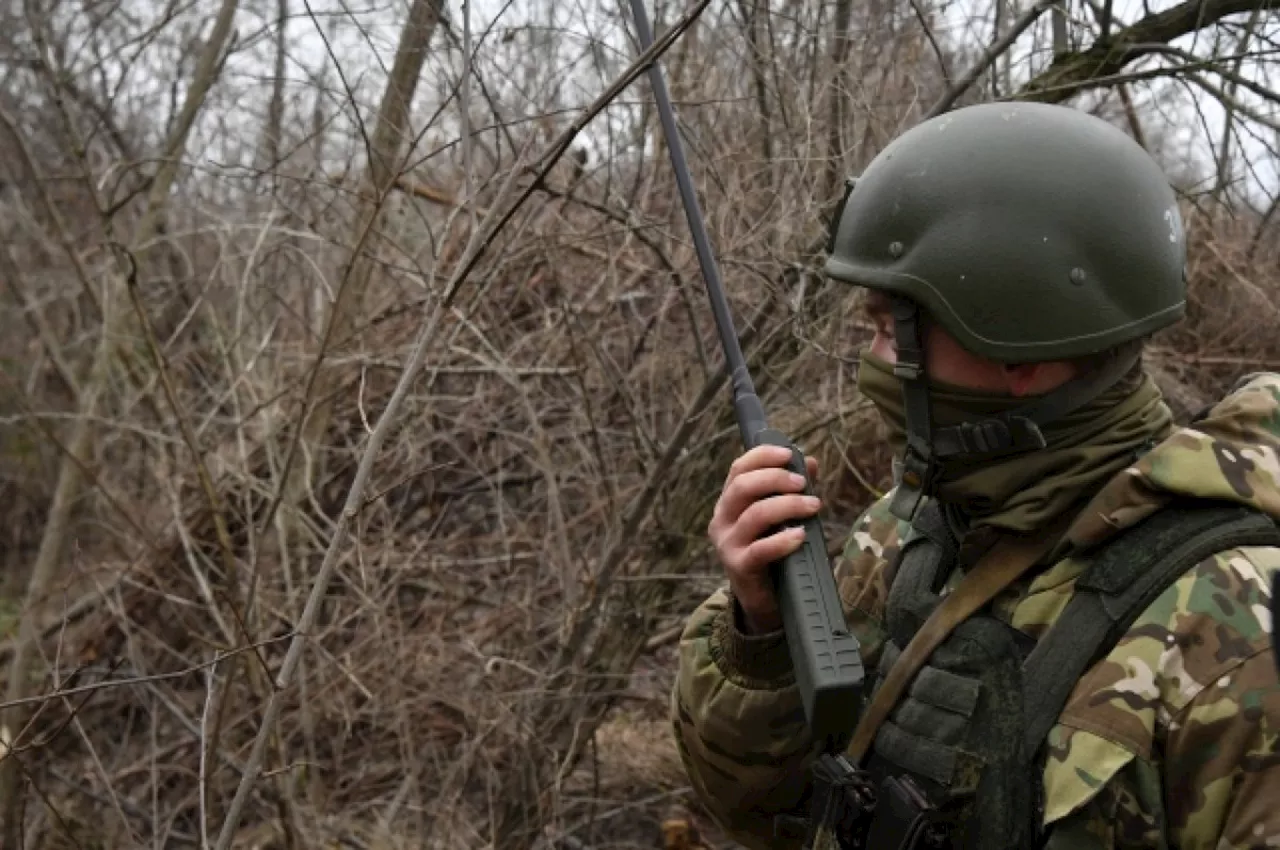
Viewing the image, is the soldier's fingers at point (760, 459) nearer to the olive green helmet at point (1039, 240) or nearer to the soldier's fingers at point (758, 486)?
the soldier's fingers at point (758, 486)

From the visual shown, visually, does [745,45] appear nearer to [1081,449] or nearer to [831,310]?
[831,310]

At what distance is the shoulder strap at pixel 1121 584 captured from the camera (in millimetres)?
1581

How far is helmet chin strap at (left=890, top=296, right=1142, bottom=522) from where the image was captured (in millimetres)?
1796

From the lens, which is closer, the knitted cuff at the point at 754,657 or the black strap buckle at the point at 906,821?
the black strap buckle at the point at 906,821

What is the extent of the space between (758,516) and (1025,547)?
0.38 m

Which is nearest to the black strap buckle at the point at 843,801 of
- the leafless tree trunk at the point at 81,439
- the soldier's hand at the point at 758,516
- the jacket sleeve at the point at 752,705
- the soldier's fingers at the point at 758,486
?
the jacket sleeve at the point at 752,705

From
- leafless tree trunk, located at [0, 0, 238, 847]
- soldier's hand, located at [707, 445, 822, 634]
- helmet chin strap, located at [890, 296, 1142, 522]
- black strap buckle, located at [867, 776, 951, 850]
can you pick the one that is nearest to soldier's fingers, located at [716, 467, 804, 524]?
soldier's hand, located at [707, 445, 822, 634]

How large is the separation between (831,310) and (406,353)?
1.84m

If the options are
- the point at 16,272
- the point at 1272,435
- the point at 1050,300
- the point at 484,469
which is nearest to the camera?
the point at 1272,435

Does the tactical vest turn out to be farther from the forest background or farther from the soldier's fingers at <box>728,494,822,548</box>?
the forest background

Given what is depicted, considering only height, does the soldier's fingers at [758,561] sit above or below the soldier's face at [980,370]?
below

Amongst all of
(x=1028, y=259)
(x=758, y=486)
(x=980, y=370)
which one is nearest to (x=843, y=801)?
(x=758, y=486)

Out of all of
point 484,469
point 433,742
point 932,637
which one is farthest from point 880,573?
point 484,469

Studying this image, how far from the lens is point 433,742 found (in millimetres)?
4875
